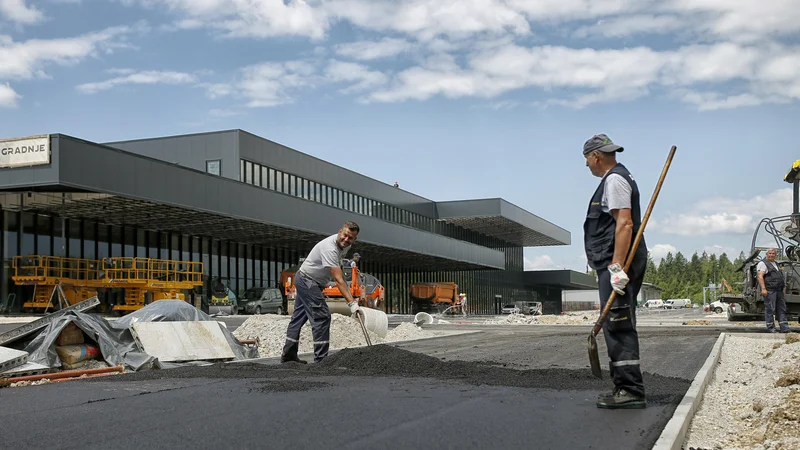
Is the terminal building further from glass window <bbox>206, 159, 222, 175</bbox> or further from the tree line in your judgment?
the tree line

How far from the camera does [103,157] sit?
28312 millimetres

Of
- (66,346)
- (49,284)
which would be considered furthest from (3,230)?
(66,346)

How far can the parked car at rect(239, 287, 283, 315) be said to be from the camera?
43.4 metres

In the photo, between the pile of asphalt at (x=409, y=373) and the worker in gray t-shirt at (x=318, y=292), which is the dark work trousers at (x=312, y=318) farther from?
the pile of asphalt at (x=409, y=373)

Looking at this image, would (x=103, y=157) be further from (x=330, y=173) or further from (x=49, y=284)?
(x=330, y=173)

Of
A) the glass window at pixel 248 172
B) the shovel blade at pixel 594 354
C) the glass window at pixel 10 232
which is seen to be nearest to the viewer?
the shovel blade at pixel 594 354

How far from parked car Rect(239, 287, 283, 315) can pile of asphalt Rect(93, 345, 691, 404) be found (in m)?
34.1

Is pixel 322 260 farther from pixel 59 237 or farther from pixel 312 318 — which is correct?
pixel 59 237

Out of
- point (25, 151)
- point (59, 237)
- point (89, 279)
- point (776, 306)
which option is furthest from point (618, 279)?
point (59, 237)

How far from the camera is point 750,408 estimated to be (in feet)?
22.4

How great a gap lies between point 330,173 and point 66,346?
46579 mm

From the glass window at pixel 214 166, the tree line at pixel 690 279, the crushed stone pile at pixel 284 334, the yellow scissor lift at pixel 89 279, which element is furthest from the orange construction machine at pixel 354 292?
the tree line at pixel 690 279

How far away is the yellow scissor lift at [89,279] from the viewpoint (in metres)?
31.5

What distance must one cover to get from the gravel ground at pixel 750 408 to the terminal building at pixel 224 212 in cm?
2249
